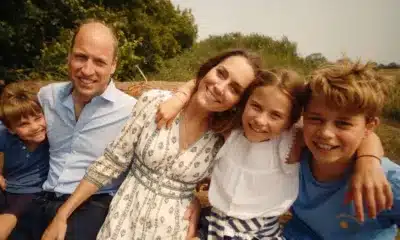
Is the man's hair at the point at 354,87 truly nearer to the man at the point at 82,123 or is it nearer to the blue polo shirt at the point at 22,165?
the man at the point at 82,123

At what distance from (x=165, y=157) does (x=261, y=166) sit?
496 millimetres

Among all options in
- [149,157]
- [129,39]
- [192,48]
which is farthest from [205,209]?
[192,48]

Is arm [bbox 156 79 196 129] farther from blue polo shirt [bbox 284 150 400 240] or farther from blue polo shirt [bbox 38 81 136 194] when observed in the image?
blue polo shirt [bbox 284 150 400 240]

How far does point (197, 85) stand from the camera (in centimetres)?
211

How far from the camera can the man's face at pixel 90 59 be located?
7.70 feet

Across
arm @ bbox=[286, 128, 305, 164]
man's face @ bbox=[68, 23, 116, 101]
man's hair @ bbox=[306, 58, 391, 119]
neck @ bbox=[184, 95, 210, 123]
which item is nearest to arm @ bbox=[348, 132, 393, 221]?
man's hair @ bbox=[306, 58, 391, 119]

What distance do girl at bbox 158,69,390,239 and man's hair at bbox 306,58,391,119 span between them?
18cm

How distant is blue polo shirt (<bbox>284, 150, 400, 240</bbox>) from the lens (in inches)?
69.1

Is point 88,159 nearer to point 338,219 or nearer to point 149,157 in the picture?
point 149,157

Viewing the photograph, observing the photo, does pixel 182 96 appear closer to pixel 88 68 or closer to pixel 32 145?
pixel 88 68

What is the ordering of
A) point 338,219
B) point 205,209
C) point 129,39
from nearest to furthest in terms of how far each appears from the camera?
1. point 338,219
2. point 205,209
3. point 129,39

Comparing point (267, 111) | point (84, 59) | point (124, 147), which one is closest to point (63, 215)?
point (124, 147)

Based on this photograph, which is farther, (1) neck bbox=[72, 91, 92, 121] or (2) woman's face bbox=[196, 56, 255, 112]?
(1) neck bbox=[72, 91, 92, 121]

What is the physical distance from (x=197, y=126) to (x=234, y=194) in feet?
1.34
